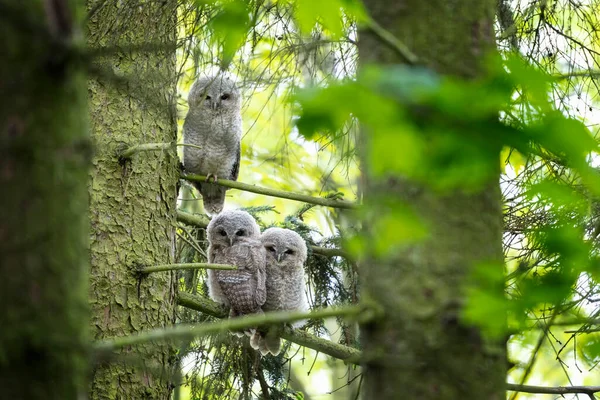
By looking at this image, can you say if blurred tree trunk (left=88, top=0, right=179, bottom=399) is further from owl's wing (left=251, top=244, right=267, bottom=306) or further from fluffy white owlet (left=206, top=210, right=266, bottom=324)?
owl's wing (left=251, top=244, right=267, bottom=306)

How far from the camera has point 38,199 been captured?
1.10 meters

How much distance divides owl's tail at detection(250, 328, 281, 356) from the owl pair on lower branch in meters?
0.24

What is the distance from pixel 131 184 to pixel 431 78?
2.68 meters

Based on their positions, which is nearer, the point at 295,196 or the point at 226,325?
the point at 226,325

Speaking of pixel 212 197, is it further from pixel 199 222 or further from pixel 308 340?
pixel 308 340

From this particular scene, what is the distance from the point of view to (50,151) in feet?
3.63

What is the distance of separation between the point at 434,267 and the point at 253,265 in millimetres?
3051

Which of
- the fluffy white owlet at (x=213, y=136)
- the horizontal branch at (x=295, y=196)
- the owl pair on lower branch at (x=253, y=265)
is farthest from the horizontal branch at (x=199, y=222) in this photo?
the horizontal branch at (x=295, y=196)

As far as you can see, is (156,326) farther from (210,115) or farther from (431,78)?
(431,78)

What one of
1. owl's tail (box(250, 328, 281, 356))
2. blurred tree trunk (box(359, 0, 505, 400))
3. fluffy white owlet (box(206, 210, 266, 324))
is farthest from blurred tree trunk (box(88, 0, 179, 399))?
blurred tree trunk (box(359, 0, 505, 400))

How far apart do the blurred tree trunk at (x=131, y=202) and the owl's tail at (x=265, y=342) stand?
2.18ft

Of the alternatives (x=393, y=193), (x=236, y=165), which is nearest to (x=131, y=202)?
(x=236, y=165)

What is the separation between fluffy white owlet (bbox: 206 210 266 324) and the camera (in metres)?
4.36

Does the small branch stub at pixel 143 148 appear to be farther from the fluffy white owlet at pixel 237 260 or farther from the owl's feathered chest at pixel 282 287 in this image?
the owl's feathered chest at pixel 282 287
